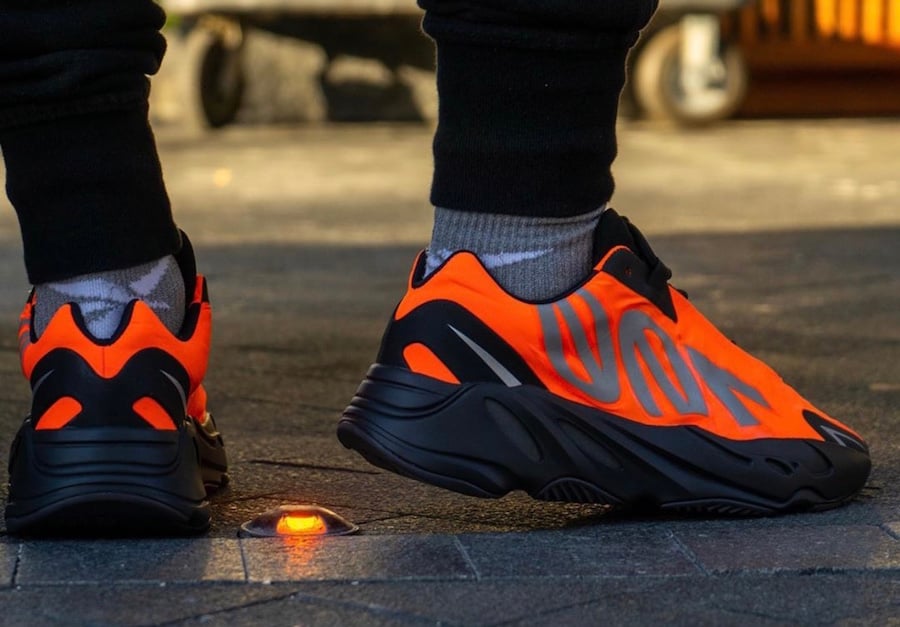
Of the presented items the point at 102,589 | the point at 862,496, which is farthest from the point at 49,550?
the point at 862,496

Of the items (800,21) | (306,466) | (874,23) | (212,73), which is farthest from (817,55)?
(306,466)

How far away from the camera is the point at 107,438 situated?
1389 millimetres

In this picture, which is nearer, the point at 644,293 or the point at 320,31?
the point at 644,293

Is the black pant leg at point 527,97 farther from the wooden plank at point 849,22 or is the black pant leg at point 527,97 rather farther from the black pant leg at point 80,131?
the wooden plank at point 849,22

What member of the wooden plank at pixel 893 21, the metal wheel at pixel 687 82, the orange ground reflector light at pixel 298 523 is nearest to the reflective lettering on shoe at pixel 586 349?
the orange ground reflector light at pixel 298 523

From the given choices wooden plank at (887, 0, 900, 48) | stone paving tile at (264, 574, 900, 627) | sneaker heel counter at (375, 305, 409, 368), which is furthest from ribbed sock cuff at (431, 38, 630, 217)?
wooden plank at (887, 0, 900, 48)

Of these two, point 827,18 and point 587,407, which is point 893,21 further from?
point 587,407

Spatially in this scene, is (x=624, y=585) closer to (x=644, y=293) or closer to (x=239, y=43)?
(x=644, y=293)

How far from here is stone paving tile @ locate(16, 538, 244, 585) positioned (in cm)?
125

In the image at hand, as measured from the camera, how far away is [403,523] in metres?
1.49

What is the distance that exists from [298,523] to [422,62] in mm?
7090

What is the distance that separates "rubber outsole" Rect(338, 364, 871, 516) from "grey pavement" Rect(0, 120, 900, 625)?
1.2 inches

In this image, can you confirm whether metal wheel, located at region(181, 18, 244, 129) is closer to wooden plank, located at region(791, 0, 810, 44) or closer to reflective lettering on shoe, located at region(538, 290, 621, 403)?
wooden plank, located at region(791, 0, 810, 44)

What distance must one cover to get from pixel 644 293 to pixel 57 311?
0.51 m
